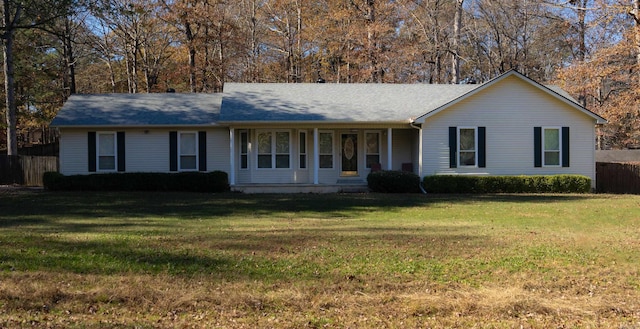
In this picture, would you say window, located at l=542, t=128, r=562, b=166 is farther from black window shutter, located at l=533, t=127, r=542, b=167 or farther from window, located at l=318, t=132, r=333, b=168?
window, located at l=318, t=132, r=333, b=168

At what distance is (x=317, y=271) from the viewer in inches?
312

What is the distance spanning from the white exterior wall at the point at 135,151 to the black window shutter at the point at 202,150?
139mm

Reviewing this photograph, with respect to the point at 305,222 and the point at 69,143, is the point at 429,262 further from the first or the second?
the point at 69,143

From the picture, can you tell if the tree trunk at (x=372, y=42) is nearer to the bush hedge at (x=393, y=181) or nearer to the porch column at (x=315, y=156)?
the porch column at (x=315, y=156)

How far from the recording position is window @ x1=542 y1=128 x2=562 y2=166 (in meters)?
22.2

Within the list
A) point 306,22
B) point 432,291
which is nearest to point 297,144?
point 432,291

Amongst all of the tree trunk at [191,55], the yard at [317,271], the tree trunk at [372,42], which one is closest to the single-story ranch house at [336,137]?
the yard at [317,271]

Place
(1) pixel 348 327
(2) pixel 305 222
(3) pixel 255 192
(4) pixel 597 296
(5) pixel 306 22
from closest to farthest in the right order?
1. (1) pixel 348 327
2. (4) pixel 597 296
3. (2) pixel 305 222
4. (3) pixel 255 192
5. (5) pixel 306 22

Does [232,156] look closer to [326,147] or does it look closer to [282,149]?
[282,149]

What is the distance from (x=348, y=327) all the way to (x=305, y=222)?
7390 mm

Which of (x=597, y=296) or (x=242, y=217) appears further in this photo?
(x=242, y=217)

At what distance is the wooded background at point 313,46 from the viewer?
34562 mm

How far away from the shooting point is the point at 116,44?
129 feet

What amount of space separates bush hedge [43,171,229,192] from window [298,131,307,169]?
10.9ft
